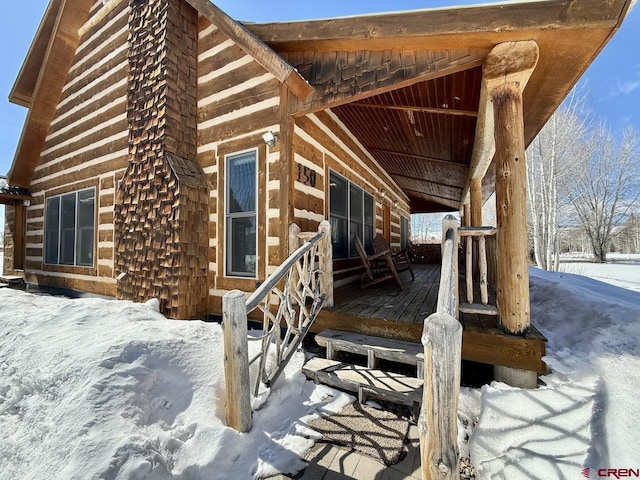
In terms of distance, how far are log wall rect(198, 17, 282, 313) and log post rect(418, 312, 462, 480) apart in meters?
2.82

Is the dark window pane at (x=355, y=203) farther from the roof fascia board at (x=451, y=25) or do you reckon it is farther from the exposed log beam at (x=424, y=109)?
the roof fascia board at (x=451, y=25)

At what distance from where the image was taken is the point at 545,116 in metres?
4.04

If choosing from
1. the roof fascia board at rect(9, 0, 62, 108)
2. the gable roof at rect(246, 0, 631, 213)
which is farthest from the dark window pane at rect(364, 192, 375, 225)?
the roof fascia board at rect(9, 0, 62, 108)

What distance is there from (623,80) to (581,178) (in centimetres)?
6450

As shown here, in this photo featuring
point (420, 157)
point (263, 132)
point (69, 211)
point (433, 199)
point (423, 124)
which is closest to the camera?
point (263, 132)

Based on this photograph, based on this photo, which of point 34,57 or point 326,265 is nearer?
point 326,265

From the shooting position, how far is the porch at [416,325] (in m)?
2.59

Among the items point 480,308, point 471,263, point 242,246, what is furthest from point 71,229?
point 480,308

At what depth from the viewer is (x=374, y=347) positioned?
9.39ft

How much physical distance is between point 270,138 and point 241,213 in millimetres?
→ 1220

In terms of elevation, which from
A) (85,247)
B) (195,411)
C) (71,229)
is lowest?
(195,411)

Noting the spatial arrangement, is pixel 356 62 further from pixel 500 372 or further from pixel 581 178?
pixel 581 178

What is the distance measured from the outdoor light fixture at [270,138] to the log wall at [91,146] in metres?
3.52

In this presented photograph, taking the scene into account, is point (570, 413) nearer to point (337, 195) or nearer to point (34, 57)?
point (337, 195)
